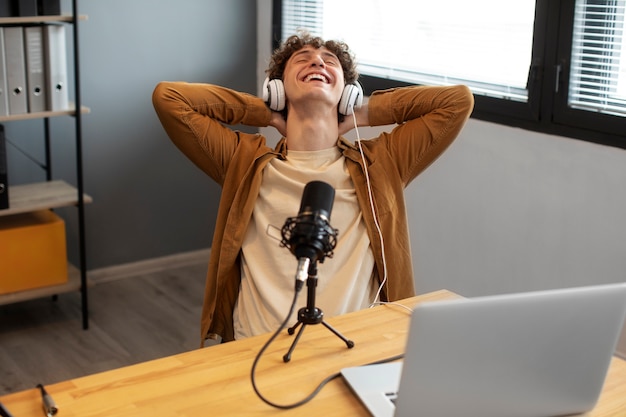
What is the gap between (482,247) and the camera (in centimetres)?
328

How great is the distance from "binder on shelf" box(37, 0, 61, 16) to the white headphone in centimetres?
132

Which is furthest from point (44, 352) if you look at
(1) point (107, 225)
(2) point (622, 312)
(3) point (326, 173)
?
(2) point (622, 312)

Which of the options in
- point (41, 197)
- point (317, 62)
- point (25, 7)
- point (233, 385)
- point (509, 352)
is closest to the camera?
point (509, 352)

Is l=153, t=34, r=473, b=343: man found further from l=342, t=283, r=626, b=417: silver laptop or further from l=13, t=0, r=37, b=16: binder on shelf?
l=13, t=0, r=37, b=16: binder on shelf

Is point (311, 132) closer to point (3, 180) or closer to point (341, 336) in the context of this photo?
point (341, 336)

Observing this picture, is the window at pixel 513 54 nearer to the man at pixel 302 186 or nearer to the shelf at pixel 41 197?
the man at pixel 302 186

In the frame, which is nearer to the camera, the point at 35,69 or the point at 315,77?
the point at 315,77

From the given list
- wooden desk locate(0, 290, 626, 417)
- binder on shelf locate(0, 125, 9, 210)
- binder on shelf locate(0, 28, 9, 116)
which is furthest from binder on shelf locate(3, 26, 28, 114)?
wooden desk locate(0, 290, 626, 417)

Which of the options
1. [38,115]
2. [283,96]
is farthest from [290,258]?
[38,115]

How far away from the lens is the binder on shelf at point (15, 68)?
123 inches

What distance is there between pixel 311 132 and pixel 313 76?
15 cm

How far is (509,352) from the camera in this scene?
4.16 feet

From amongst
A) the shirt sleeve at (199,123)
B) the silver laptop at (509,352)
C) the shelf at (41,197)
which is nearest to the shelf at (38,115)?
the shelf at (41,197)

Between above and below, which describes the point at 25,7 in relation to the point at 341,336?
above
